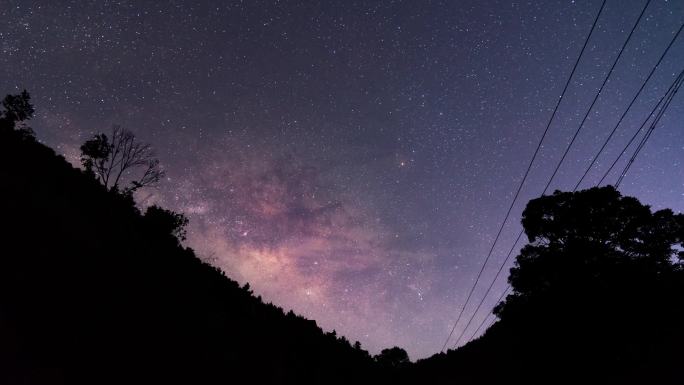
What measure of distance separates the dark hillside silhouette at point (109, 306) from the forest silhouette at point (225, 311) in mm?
49

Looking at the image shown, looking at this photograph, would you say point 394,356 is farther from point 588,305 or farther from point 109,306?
point 109,306

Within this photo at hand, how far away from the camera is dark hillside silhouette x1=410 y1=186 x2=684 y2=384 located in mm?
12914

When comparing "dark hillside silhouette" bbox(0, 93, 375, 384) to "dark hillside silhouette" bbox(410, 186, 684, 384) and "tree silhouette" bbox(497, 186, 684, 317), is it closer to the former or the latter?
"dark hillside silhouette" bbox(410, 186, 684, 384)

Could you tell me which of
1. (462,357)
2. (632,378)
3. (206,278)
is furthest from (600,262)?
(206,278)

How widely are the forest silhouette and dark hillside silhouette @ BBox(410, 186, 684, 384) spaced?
0.21 feet

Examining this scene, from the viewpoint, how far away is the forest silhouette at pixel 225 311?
999 centimetres

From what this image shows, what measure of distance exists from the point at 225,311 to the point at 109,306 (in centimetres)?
544

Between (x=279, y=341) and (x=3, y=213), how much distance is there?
1144 cm

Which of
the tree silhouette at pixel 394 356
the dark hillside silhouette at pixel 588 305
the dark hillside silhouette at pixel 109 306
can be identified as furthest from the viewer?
the tree silhouette at pixel 394 356

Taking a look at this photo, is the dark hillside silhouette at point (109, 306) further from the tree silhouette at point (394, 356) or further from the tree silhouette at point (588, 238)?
the tree silhouette at point (394, 356)

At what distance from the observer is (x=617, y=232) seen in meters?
23.1

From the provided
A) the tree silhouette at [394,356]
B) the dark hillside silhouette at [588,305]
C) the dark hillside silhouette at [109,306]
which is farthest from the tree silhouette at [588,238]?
the tree silhouette at [394,356]

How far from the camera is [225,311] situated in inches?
642

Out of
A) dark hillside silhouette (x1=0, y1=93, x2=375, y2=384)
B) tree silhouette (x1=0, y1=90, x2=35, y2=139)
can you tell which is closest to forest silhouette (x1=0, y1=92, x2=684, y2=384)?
dark hillside silhouette (x1=0, y1=93, x2=375, y2=384)
